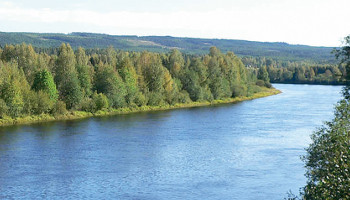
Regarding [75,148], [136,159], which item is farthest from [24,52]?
[136,159]

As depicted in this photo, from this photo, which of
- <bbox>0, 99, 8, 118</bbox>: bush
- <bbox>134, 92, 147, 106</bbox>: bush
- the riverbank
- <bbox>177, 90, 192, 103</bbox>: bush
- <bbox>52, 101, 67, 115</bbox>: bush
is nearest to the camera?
<bbox>0, 99, 8, 118</bbox>: bush

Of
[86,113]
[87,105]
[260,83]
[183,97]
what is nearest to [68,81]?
[87,105]

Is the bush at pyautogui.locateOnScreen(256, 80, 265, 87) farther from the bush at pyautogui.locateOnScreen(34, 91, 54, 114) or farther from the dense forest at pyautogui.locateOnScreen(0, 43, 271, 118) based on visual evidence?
the bush at pyautogui.locateOnScreen(34, 91, 54, 114)

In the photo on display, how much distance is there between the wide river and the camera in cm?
2061

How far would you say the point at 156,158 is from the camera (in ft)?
87.8

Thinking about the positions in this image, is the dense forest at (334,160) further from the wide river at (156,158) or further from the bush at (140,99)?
the bush at (140,99)

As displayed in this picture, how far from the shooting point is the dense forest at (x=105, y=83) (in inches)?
1640

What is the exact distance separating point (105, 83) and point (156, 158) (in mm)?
24464

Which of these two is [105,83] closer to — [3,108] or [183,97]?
[183,97]

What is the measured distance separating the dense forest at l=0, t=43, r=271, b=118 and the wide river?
419 cm

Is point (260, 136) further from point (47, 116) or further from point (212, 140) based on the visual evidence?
point (47, 116)

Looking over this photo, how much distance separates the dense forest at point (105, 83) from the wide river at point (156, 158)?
419 centimetres

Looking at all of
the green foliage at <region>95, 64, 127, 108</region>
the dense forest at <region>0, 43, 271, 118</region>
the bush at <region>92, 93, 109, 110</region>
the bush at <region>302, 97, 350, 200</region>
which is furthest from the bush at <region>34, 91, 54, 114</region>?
the bush at <region>302, 97, 350, 200</region>

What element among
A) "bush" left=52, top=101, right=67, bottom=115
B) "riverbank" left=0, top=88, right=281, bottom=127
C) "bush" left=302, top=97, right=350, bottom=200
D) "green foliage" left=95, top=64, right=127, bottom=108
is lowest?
"riverbank" left=0, top=88, right=281, bottom=127
